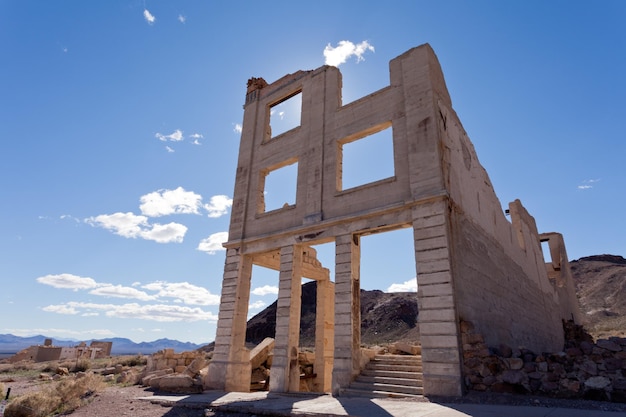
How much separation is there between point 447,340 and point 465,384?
845 millimetres

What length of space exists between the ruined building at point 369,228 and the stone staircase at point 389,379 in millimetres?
311

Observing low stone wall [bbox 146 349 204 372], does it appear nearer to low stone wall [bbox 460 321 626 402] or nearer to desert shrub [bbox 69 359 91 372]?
Result: desert shrub [bbox 69 359 91 372]

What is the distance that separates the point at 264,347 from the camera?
1353 centimetres

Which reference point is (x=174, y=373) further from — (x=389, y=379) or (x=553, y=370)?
(x=553, y=370)

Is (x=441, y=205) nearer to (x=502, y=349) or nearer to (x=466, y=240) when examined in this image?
(x=466, y=240)

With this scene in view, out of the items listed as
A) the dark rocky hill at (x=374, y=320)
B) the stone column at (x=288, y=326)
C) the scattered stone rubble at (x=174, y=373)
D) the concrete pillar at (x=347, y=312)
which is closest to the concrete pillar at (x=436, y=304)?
the concrete pillar at (x=347, y=312)

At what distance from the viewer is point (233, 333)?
11734 mm

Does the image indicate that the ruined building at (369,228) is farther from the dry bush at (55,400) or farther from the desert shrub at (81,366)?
the desert shrub at (81,366)

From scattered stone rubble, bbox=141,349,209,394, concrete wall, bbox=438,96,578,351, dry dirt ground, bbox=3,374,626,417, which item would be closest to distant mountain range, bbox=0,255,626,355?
concrete wall, bbox=438,96,578,351

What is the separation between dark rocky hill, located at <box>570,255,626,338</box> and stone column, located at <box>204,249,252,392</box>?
1149 inches

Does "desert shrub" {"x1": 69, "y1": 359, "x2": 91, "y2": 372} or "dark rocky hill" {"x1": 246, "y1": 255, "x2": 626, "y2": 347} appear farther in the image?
"dark rocky hill" {"x1": 246, "y1": 255, "x2": 626, "y2": 347}

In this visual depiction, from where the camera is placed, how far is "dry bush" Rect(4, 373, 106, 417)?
7.70 meters

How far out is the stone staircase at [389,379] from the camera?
8023 millimetres

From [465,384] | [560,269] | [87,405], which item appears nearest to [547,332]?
[560,269]
